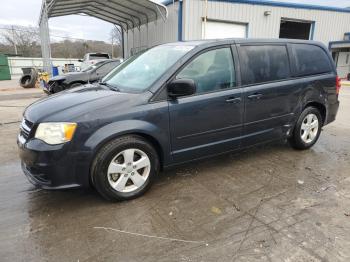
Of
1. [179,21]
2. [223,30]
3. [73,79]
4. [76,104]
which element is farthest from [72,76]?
[223,30]

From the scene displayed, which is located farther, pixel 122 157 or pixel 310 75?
pixel 310 75

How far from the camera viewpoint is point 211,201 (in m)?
3.36

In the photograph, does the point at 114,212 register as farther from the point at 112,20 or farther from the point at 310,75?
the point at 112,20

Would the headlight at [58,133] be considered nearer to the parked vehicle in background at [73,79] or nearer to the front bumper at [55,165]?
the front bumper at [55,165]

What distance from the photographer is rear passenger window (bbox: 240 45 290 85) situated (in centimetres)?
404

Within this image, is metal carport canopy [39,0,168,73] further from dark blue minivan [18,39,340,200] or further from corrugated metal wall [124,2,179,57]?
dark blue minivan [18,39,340,200]

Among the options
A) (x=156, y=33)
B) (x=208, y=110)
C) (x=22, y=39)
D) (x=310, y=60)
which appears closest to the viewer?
(x=208, y=110)

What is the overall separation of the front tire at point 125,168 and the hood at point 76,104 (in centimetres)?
39

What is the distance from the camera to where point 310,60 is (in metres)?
4.77

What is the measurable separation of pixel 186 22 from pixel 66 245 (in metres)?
14.5

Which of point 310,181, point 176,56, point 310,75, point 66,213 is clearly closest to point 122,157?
point 66,213

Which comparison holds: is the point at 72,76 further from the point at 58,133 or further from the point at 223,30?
the point at 223,30

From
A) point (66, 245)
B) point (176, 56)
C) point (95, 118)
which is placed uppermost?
point (176, 56)

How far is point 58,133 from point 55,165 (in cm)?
32
